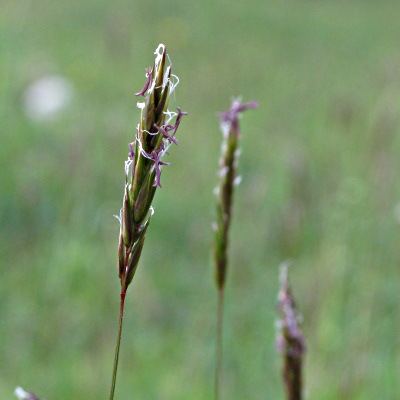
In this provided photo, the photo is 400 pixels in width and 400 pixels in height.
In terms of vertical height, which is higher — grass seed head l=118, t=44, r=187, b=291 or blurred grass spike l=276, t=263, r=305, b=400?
grass seed head l=118, t=44, r=187, b=291

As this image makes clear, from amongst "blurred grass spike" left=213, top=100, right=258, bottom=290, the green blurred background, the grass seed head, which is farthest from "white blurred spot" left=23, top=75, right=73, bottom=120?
the grass seed head

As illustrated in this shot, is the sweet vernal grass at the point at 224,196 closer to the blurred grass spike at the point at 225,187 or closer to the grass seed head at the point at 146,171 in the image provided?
the blurred grass spike at the point at 225,187

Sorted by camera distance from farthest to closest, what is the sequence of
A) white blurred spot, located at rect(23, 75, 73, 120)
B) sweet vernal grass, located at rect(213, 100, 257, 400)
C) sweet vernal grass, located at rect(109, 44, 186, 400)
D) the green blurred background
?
white blurred spot, located at rect(23, 75, 73, 120), the green blurred background, sweet vernal grass, located at rect(213, 100, 257, 400), sweet vernal grass, located at rect(109, 44, 186, 400)

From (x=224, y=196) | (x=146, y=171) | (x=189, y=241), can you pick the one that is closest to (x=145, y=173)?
(x=146, y=171)

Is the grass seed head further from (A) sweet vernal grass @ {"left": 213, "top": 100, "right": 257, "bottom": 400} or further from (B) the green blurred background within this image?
(B) the green blurred background

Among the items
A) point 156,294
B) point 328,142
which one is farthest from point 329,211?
point 328,142

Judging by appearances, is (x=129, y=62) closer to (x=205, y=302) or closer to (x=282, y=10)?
(x=205, y=302)

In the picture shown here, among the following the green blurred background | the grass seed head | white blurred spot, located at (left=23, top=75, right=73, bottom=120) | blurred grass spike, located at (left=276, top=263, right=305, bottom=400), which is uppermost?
white blurred spot, located at (left=23, top=75, right=73, bottom=120)
